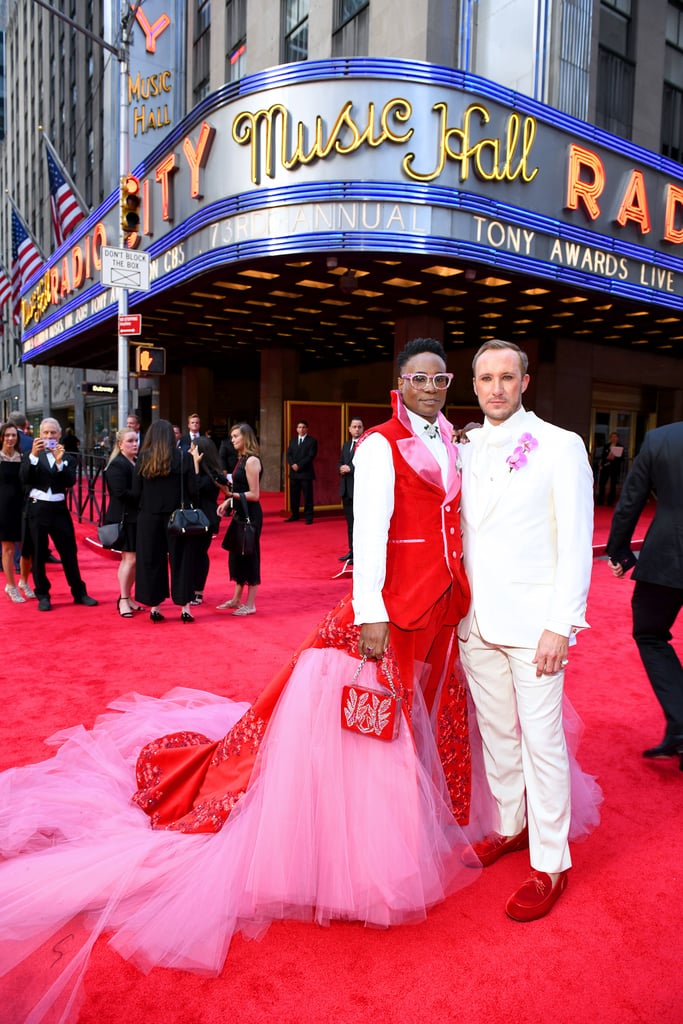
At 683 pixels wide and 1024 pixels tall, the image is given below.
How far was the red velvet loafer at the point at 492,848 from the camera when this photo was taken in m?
2.86

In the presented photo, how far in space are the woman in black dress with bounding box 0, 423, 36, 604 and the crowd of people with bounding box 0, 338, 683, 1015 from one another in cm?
519

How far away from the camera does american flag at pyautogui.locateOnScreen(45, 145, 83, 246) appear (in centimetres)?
2045

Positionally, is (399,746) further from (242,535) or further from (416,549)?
(242,535)

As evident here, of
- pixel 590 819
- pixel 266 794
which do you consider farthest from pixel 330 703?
pixel 590 819

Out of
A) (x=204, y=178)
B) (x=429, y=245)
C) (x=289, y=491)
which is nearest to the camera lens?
(x=429, y=245)

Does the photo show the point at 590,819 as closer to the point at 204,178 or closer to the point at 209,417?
the point at 204,178

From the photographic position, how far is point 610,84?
16047 mm

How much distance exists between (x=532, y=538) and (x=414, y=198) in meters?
8.81

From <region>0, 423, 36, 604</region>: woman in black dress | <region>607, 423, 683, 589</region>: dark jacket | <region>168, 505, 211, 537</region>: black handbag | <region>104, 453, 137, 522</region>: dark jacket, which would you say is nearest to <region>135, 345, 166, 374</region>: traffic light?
<region>0, 423, 36, 604</region>: woman in black dress

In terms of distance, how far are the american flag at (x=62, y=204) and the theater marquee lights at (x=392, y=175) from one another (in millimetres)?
9068

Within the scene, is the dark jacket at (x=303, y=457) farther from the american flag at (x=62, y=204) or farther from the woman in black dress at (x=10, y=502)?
the american flag at (x=62, y=204)

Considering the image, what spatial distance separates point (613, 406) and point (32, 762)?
2153cm

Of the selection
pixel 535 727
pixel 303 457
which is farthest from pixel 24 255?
pixel 535 727

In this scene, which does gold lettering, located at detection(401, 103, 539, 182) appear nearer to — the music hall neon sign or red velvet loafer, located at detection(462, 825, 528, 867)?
the music hall neon sign
